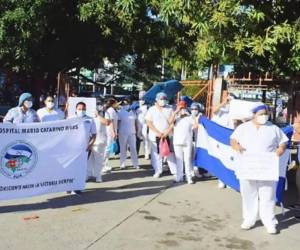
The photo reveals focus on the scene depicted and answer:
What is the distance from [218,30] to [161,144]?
127 inches

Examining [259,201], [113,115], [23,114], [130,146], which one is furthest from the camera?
[130,146]

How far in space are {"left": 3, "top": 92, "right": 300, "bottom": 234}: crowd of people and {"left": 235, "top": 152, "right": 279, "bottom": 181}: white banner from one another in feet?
0.29

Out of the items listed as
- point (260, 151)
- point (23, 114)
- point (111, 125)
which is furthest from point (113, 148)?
point (260, 151)

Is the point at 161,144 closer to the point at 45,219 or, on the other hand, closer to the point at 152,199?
the point at 152,199

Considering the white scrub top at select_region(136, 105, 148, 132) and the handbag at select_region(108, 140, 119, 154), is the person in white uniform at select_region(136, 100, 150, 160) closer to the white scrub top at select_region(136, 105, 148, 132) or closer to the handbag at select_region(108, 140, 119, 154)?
the white scrub top at select_region(136, 105, 148, 132)

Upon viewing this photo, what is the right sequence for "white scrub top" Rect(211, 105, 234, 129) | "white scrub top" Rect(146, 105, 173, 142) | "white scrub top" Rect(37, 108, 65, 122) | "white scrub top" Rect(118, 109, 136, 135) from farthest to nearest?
1. "white scrub top" Rect(118, 109, 136, 135)
2. "white scrub top" Rect(146, 105, 173, 142)
3. "white scrub top" Rect(211, 105, 234, 129)
4. "white scrub top" Rect(37, 108, 65, 122)

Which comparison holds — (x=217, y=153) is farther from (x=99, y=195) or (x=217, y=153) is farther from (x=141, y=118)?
(x=141, y=118)

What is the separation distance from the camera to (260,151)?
7.39 meters

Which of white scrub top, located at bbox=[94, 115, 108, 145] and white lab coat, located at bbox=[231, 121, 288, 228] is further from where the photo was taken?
white scrub top, located at bbox=[94, 115, 108, 145]

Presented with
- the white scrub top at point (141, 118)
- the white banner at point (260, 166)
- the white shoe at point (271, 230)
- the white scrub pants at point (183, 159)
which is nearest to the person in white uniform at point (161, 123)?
the white scrub pants at point (183, 159)

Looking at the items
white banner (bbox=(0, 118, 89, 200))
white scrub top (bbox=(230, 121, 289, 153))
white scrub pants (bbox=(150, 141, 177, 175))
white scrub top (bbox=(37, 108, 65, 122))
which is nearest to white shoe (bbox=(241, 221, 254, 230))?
A: white scrub top (bbox=(230, 121, 289, 153))

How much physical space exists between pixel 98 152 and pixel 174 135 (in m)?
1.52

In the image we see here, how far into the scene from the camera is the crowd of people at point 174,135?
743 cm

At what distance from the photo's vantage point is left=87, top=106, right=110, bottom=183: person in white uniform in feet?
34.4
